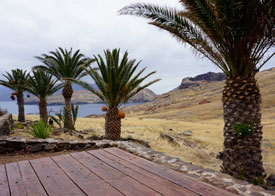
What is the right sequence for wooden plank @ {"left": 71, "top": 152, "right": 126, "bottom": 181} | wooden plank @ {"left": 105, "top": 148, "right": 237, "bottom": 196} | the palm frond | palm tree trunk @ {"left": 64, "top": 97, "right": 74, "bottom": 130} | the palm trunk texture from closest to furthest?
1. wooden plank @ {"left": 105, "top": 148, "right": 237, "bottom": 196}
2. wooden plank @ {"left": 71, "top": 152, "right": 126, "bottom": 181}
3. the palm frond
4. palm tree trunk @ {"left": 64, "top": 97, "right": 74, "bottom": 130}
5. the palm trunk texture

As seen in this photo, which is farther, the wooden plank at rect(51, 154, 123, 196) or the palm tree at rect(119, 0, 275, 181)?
the palm tree at rect(119, 0, 275, 181)

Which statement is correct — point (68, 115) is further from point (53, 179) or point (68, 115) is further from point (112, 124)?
point (53, 179)

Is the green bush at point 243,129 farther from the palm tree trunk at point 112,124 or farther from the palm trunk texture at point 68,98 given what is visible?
the palm trunk texture at point 68,98

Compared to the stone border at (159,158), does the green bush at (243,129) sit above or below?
above

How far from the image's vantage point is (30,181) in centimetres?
288

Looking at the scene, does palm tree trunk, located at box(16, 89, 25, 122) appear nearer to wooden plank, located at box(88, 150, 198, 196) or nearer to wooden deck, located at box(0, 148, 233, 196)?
wooden deck, located at box(0, 148, 233, 196)

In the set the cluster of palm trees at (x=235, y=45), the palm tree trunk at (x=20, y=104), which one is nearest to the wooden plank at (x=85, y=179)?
the cluster of palm trees at (x=235, y=45)

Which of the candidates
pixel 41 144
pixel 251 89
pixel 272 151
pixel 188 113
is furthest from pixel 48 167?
pixel 188 113

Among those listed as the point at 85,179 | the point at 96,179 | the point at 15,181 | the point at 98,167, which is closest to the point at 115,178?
the point at 96,179

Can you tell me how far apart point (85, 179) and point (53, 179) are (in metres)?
0.46

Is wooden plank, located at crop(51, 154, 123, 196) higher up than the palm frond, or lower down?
lower down

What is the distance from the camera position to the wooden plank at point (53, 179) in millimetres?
2553

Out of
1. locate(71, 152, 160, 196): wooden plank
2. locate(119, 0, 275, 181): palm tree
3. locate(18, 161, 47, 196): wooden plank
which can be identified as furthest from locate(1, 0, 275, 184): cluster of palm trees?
locate(18, 161, 47, 196): wooden plank

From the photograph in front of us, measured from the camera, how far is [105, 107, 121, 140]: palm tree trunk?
30.5ft
